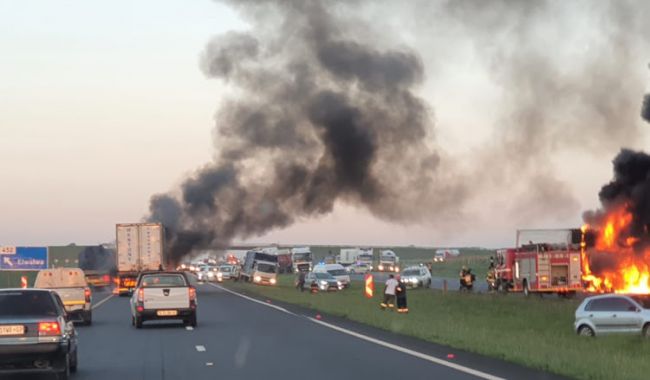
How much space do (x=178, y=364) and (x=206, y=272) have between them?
275ft

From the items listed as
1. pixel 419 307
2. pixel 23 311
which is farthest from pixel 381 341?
pixel 419 307

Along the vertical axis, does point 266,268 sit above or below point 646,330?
below

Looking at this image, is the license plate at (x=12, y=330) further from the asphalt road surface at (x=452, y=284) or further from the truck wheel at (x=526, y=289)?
the asphalt road surface at (x=452, y=284)

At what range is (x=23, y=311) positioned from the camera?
17297 mm

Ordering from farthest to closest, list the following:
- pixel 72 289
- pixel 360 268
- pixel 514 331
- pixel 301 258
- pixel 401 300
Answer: pixel 360 268, pixel 301 258, pixel 401 300, pixel 72 289, pixel 514 331

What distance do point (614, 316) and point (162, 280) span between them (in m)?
Answer: 14.5

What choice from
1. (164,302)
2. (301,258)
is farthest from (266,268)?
(164,302)

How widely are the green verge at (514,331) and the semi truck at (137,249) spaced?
1517cm

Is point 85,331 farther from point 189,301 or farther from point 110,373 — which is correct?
point 110,373

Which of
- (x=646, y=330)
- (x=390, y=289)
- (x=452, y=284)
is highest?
(x=390, y=289)

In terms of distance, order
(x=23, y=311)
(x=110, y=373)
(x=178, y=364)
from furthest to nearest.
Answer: (x=178, y=364), (x=110, y=373), (x=23, y=311)

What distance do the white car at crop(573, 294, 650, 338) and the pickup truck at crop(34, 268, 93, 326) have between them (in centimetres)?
1518

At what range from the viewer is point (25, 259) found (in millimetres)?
61719

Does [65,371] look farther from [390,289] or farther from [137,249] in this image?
[137,249]
